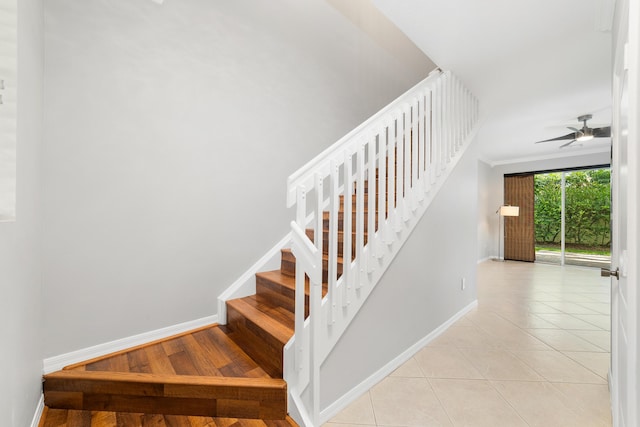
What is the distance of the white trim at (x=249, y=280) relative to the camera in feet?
7.01

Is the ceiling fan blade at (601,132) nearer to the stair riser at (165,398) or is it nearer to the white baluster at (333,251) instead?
the white baluster at (333,251)

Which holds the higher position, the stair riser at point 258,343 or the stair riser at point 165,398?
the stair riser at point 258,343

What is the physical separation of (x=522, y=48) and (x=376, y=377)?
9.35 feet

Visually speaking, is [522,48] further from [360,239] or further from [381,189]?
[360,239]

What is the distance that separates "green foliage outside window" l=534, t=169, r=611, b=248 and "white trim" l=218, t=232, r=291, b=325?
271 inches

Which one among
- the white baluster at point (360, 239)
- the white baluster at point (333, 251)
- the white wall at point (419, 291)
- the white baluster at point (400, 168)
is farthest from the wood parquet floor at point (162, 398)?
the white baluster at point (400, 168)

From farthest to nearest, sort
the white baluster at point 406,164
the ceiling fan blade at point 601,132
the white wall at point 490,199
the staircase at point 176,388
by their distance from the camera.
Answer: the white wall at point 490,199 < the ceiling fan blade at point 601,132 < the white baluster at point 406,164 < the staircase at point 176,388

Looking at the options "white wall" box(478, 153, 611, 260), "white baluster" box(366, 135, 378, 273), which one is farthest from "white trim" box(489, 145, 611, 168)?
"white baluster" box(366, 135, 378, 273)

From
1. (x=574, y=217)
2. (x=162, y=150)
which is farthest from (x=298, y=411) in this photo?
(x=574, y=217)

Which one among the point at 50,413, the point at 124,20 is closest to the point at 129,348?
the point at 50,413

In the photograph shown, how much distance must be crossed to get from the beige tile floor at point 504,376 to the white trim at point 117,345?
4.08 ft

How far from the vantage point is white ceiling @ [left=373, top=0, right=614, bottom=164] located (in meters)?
1.76

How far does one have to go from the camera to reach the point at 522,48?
2158 mm

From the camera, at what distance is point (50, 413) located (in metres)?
1.40
